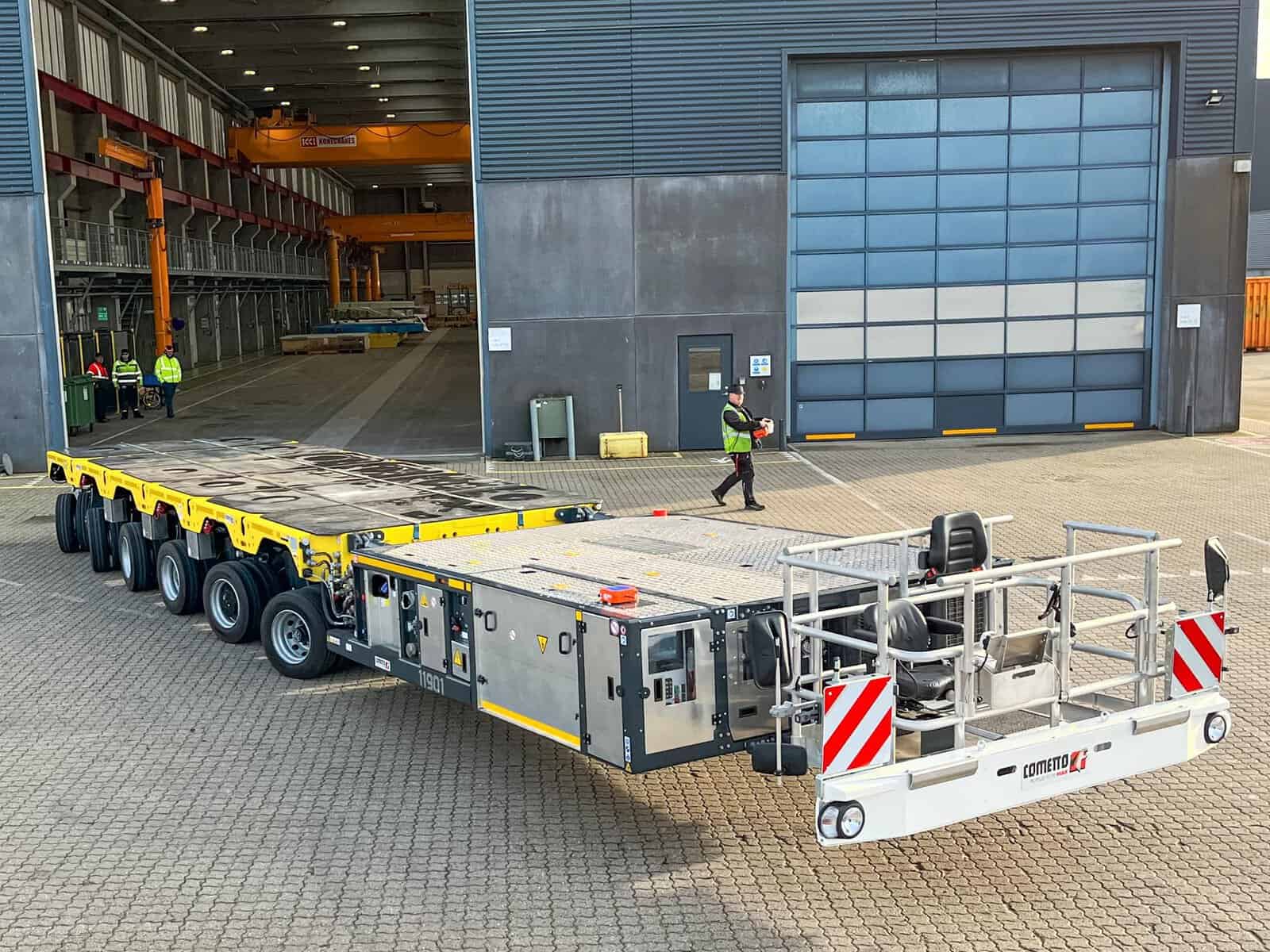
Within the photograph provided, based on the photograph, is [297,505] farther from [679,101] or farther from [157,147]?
[157,147]

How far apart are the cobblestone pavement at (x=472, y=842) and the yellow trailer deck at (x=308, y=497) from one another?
3.67ft

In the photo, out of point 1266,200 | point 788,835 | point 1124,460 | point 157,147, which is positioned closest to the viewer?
point 788,835

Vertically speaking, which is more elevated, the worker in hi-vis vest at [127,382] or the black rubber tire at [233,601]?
the worker in hi-vis vest at [127,382]

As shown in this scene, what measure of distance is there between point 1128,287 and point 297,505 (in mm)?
17338

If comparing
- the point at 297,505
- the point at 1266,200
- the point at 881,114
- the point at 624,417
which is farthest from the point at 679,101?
the point at 1266,200

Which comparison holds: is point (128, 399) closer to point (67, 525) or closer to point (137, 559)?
point (67, 525)

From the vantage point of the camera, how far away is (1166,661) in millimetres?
6512

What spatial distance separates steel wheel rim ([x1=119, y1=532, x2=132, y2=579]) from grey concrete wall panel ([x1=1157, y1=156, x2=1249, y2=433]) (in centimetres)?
1783

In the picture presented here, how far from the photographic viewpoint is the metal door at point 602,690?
6184 millimetres

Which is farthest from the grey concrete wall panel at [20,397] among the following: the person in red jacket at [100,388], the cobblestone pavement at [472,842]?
the cobblestone pavement at [472,842]

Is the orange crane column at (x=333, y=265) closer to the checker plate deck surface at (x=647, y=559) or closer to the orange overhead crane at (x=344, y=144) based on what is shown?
the orange overhead crane at (x=344, y=144)

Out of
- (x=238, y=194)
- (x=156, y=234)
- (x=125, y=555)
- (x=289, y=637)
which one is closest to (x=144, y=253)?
(x=156, y=234)

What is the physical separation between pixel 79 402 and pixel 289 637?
58.5ft

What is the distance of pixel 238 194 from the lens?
50.3m
